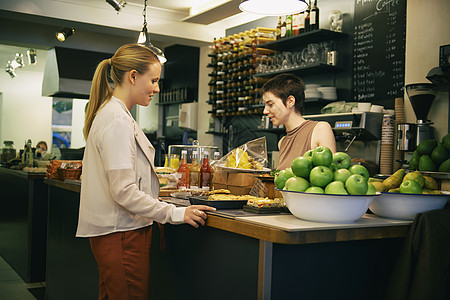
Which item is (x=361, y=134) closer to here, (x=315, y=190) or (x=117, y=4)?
(x=117, y=4)

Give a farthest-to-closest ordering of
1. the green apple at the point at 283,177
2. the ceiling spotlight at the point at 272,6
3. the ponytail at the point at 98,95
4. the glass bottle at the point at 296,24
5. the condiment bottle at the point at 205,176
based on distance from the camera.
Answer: the glass bottle at the point at 296,24
the ceiling spotlight at the point at 272,6
the condiment bottle at the point at 205,176
the ponytail at the point at 98,95
the green apple at the point at 283,177

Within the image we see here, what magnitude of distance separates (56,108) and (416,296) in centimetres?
1375

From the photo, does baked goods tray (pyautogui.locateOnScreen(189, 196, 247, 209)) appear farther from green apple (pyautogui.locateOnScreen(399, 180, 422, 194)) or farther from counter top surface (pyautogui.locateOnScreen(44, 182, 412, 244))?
green apple (pyautogui.locateOnScreen(399, 180, 422, 194))

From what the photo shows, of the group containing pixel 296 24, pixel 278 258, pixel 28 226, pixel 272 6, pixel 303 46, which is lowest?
pixel 28 226

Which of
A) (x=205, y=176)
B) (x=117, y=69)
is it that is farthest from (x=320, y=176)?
(x=205, y=176)

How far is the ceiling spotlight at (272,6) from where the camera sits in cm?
320

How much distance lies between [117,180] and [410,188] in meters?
1.13

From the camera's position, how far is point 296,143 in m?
3.03

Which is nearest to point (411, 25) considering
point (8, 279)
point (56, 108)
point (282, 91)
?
point (282, 91)

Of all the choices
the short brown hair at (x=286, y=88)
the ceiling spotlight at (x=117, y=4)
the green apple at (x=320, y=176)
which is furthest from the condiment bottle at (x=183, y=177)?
the ceiling spotlight at (x=117, y=4)

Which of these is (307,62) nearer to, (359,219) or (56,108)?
(359,219)

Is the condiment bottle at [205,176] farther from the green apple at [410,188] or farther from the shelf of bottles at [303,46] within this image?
the shelf of bottles at [303,46]

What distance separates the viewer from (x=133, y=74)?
6.89 feet

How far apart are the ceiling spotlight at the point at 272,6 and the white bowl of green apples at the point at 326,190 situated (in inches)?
66.0
